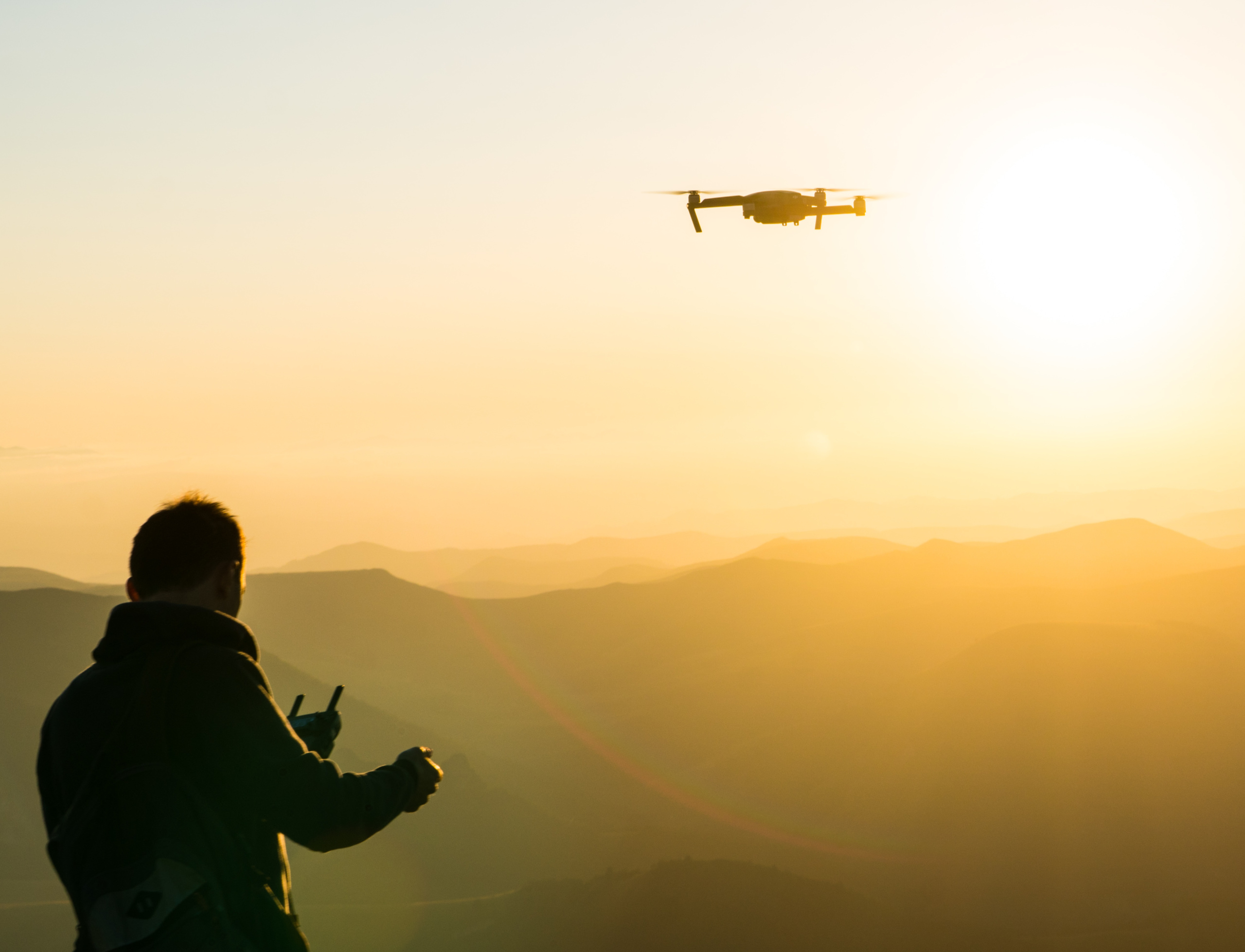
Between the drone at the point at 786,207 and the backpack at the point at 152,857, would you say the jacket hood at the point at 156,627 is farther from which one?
the drone at the point at 786,207

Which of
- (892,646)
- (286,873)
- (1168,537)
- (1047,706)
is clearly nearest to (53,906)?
(286,873)

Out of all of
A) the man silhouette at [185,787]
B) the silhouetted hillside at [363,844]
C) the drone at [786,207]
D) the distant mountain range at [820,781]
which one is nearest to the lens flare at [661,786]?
the distant mountain range at [820,781]

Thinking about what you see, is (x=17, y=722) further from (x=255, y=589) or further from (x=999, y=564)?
(x=999, y=564)

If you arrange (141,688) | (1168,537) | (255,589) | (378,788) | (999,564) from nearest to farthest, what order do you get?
(141,688) → (378,788) → (255,589) → (999,564) → (1168,537)

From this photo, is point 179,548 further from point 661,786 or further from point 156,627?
point 661,786

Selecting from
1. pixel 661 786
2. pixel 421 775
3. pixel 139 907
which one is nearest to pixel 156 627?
pixel 139 907

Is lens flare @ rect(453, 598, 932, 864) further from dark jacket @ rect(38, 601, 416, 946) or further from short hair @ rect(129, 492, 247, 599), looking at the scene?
short hair @ rect(129, 492, 247, 599)
